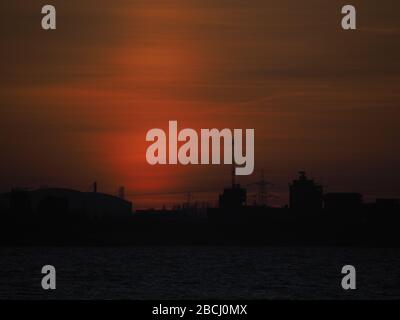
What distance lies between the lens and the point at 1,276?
440ft

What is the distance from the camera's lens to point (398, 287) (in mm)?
113125

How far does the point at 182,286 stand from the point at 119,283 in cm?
901
